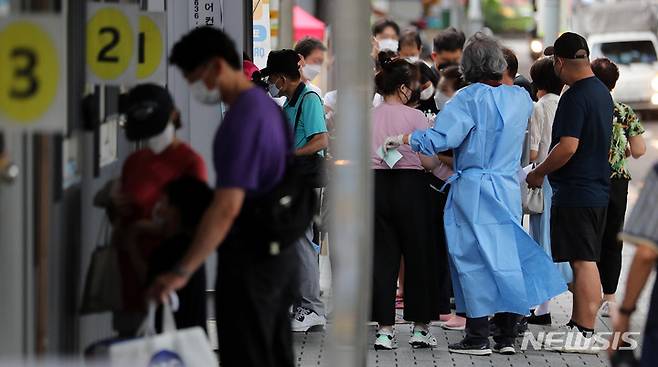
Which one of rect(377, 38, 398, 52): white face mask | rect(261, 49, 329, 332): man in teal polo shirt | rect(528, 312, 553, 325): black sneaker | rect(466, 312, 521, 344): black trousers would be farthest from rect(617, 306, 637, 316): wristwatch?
rect(377, 38, 398, 52): white face mask

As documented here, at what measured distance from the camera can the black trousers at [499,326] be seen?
28.7 ft

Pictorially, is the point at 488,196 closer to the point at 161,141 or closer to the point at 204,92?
the point at 161,141

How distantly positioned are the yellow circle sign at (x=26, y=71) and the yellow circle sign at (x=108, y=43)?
3.17ft

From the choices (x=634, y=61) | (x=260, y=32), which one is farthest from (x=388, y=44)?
(x=634, y=61)

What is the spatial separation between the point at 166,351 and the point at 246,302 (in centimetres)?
39

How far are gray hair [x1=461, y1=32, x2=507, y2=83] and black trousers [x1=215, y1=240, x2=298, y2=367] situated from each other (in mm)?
3280

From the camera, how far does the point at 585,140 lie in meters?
8.69

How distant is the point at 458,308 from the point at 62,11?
4140mm

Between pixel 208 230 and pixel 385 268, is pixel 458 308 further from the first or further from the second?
pixel 208 230

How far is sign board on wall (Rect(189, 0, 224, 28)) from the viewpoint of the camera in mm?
9125

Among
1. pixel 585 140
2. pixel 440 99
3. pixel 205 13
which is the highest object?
pixel 205 13

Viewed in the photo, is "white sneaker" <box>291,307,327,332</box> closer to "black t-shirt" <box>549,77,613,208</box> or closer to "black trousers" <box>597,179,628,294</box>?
"black t-shirt" <box>549,77,613,208</box>

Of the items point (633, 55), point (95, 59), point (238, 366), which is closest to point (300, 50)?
point (95, 59)

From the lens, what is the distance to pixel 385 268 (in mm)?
8859
